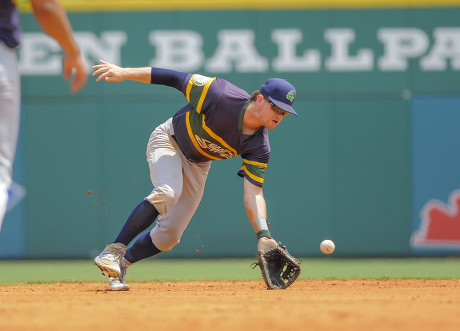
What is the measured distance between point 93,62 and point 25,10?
3.76 ft

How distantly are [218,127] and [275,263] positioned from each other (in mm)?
1160

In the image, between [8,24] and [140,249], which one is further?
[140,249]

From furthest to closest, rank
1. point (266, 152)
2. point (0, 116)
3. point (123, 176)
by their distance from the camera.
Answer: point (123, 176) → point (266, 152) → point (0, 116)

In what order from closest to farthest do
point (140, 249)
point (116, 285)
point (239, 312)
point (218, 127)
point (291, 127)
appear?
point (239, 312)
point (218, 127)
point (116, 285)
point (140, 249)
point (291, 127)

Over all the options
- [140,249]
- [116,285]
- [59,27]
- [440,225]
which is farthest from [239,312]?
[440,225]

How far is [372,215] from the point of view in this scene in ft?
33.9

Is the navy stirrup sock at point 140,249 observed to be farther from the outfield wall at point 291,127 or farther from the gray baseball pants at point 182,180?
the outfield wall at point 291,127

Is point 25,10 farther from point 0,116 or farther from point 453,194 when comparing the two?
point 0,116

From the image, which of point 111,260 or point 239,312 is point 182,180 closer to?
point 111,260

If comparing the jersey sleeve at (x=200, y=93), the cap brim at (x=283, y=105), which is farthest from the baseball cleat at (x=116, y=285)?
the cap brim at (x=283, y=105)

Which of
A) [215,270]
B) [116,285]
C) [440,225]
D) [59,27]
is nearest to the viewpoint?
[59,27]

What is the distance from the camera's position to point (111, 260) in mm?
5562

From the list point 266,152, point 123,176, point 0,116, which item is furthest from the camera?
point 123,176

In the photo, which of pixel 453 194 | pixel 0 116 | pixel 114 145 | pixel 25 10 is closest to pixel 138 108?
pixel 114 145
